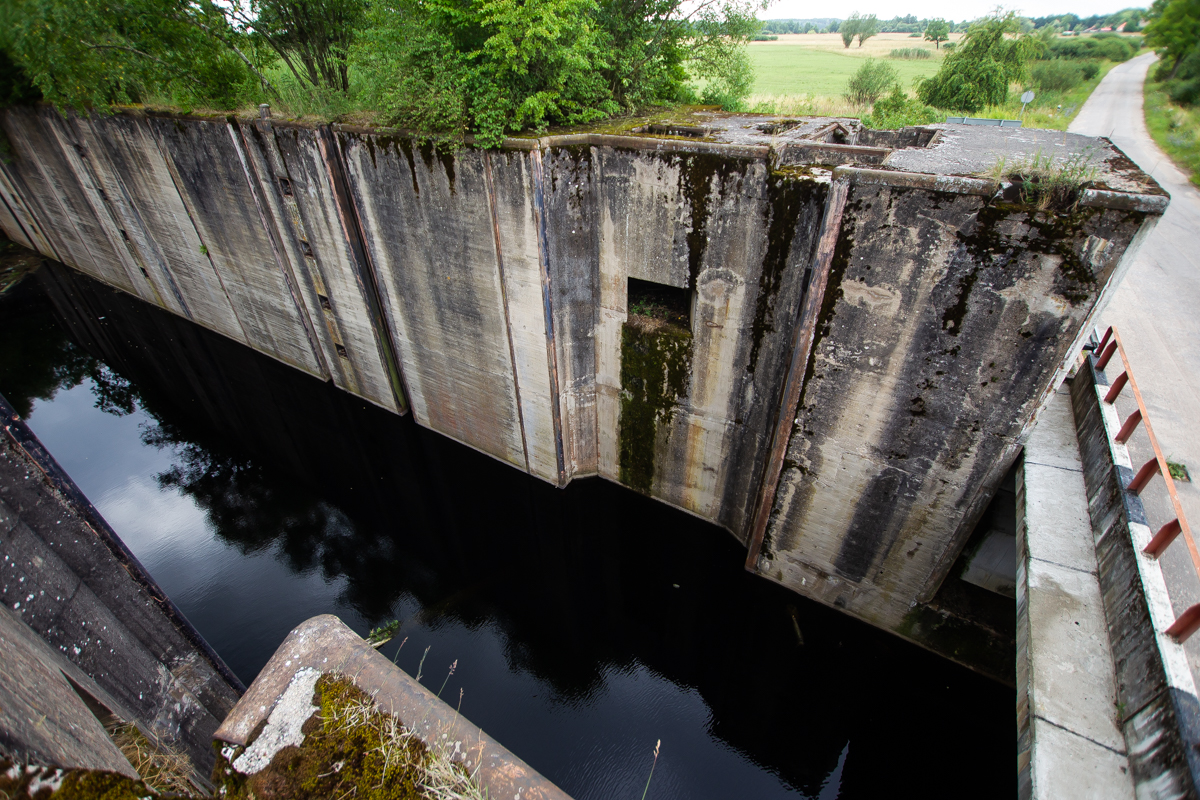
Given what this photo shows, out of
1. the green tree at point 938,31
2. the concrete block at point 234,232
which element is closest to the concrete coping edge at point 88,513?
the concrete block at point 234,232

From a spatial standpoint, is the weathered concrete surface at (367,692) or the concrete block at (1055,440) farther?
the concrete block at (1055,440)

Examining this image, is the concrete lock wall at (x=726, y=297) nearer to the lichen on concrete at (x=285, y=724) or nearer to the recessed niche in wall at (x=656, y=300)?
the recessed niche in wall at (x=656, y=300)

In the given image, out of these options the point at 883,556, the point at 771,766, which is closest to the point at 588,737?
the point at 771,766

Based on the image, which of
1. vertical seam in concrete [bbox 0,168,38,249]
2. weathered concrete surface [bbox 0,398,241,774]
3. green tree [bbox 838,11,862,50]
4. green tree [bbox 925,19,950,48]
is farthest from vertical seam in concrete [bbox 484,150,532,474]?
green tree [bbox 838,11,862,50]

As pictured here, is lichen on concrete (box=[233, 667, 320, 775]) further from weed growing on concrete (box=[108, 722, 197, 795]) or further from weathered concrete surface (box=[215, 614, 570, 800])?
weed growing on concrete (box=[108, 722, 197, 795])

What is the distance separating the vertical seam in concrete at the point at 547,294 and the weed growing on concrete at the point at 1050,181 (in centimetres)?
468

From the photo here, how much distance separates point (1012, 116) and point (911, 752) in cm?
2160

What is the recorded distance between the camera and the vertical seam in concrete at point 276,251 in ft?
31.8

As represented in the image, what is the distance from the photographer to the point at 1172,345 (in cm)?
838

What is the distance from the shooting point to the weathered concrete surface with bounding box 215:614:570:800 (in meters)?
2.16

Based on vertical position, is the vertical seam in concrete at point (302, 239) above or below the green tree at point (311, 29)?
below

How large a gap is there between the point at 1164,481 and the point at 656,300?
18.1 feet

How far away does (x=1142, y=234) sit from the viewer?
4.30 meters

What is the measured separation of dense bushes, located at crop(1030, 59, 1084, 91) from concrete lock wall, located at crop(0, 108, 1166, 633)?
3719 cm
